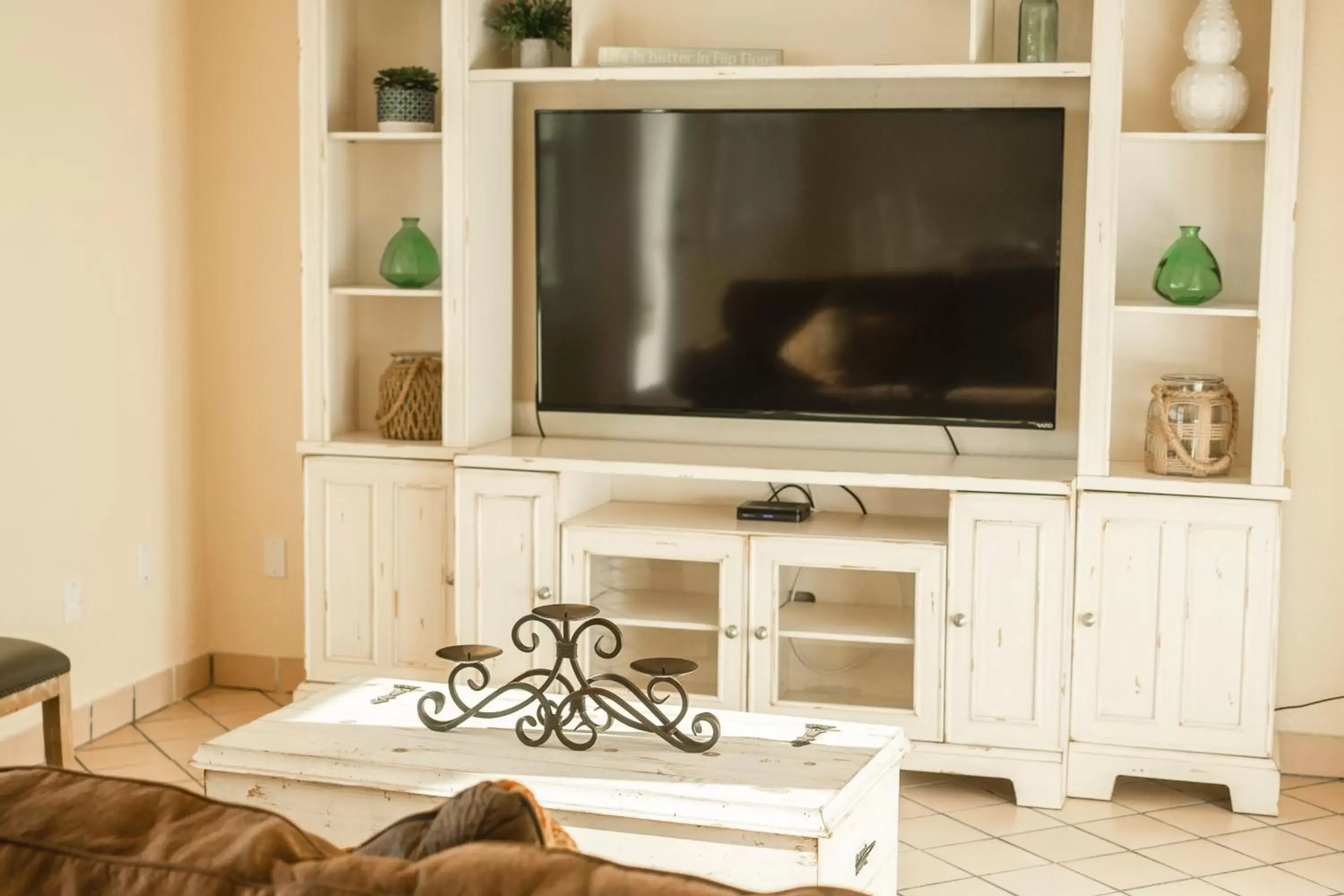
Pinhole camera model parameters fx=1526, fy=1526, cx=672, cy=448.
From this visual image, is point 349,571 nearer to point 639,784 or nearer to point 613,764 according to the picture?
point 613,764

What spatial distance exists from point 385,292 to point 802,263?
1023 mm

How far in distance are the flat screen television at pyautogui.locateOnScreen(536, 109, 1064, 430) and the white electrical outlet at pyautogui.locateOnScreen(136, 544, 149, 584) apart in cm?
109

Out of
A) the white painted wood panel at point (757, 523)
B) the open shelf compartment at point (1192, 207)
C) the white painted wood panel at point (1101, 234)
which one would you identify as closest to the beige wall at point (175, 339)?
the open shelf compartment at point (1192, 207)

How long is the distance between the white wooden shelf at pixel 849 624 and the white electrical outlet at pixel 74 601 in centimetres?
168

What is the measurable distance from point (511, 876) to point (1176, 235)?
2.95 metres

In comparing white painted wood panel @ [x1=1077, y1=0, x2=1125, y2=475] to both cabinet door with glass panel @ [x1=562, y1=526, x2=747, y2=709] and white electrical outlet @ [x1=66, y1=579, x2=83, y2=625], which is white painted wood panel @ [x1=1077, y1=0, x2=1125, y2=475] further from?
white electrical outlet @ [x1=66, y1=579, x2=83, y2=625]

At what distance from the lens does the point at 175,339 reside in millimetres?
4016

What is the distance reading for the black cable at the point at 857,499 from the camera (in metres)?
3.77

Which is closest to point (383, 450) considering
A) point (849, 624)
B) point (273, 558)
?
point (273, 558)

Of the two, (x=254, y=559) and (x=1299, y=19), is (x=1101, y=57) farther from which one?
(x=254, y=559)

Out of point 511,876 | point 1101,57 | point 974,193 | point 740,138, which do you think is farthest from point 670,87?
point 511,876

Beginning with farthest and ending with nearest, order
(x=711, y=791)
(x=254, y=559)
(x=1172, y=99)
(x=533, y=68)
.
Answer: (x=254, y=559)
(x=533, y=68)
(x=1172, y=99)
(x=711, y=791)

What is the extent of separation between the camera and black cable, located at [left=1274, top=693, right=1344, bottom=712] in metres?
3.54

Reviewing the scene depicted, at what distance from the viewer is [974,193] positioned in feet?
11.5
